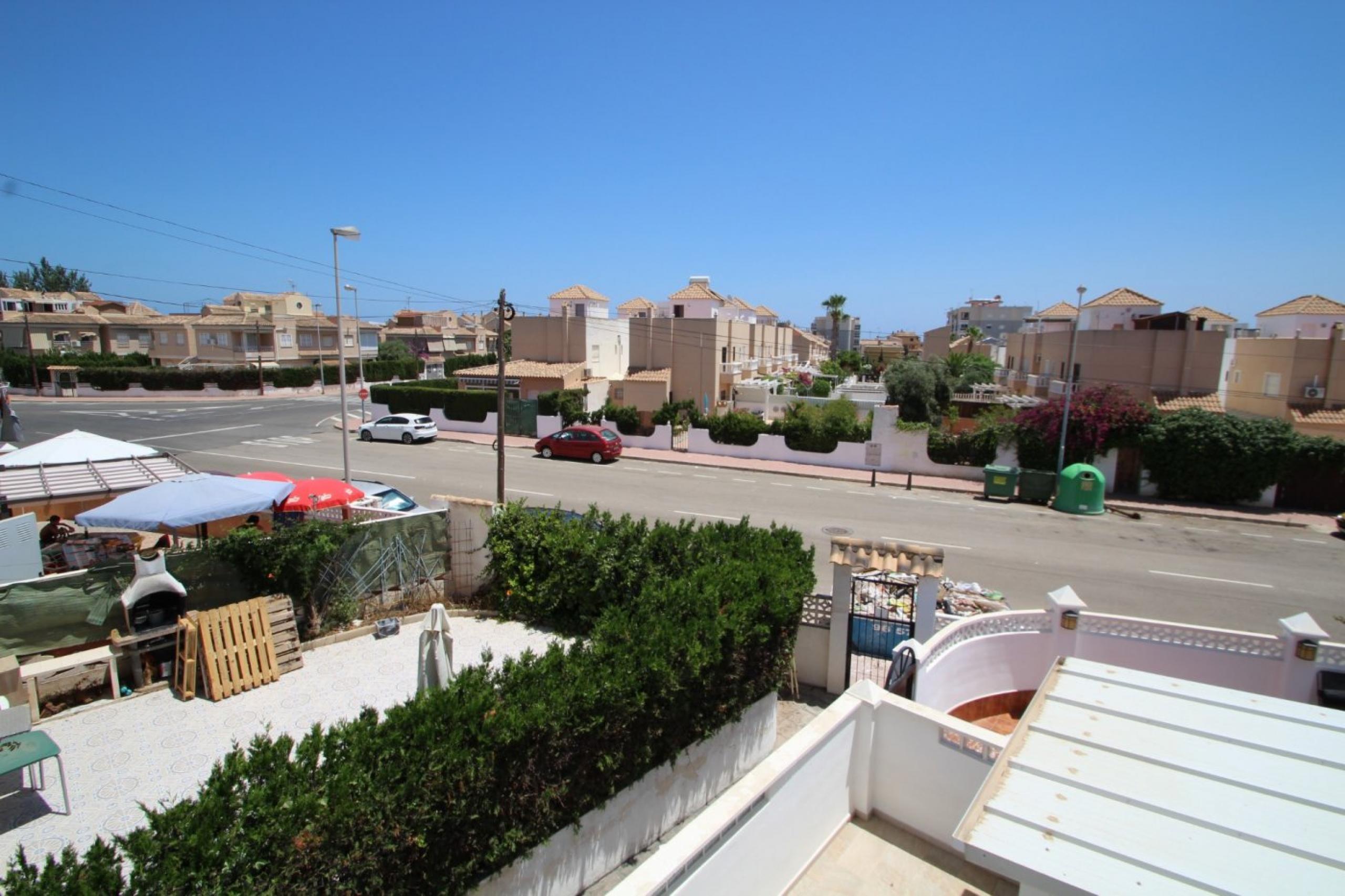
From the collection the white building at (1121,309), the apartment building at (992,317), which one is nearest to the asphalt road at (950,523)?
Answer: the white building at (1121,309)

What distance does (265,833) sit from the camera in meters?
3.80

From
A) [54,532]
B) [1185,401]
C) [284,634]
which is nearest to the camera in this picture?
[284,634]

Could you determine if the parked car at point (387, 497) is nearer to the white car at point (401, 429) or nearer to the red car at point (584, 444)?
the red car at point (584, 444)

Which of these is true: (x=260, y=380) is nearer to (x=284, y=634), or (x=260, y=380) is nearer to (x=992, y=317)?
(x=284, y=634)

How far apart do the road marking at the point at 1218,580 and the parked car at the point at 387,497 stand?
16726 millimetres

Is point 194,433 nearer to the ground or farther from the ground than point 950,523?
farther from the ground

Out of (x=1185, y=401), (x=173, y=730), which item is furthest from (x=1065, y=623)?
(x=1185, y=401)

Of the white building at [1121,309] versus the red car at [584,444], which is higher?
the white building at [1121,309]

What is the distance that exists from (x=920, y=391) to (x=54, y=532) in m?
38.0

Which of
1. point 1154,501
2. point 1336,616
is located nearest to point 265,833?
point 1336,616

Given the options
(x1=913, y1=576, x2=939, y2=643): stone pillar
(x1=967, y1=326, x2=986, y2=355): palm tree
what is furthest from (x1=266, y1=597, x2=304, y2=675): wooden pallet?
(x1=967, y1=326, x2=986, y2=355): palm tree

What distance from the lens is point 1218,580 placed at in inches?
579

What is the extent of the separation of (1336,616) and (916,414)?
90.9 feet

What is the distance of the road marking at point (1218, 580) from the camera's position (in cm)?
1445
